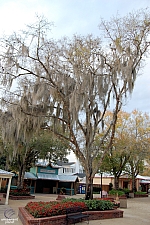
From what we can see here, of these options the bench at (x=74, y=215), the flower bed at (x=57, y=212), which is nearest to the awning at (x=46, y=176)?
the flower bed at (x=57, y=212)

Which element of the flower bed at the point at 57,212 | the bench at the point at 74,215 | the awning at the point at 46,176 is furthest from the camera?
the awning at the point at 46,176

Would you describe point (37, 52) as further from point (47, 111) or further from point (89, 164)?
point (89, 164)

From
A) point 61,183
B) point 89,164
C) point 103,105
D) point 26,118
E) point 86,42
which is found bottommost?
point 61,183

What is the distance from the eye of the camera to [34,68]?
9.58 meters

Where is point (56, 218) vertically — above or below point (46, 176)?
below

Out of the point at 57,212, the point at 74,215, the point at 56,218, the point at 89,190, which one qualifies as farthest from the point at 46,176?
the point at 56,218

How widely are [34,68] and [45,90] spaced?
121 cm

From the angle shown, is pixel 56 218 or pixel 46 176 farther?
pixel 46 176

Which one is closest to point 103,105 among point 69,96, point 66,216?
point 69,96

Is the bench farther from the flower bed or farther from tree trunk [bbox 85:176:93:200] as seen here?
tree trunk [bbox 85:176:93:200]

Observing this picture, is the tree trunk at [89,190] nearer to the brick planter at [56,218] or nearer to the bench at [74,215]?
the brick planter at [56,218]

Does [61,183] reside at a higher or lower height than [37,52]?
lower

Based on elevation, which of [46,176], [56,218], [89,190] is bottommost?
[56,218]

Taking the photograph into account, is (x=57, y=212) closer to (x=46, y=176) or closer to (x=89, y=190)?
(x=89, y=190)
